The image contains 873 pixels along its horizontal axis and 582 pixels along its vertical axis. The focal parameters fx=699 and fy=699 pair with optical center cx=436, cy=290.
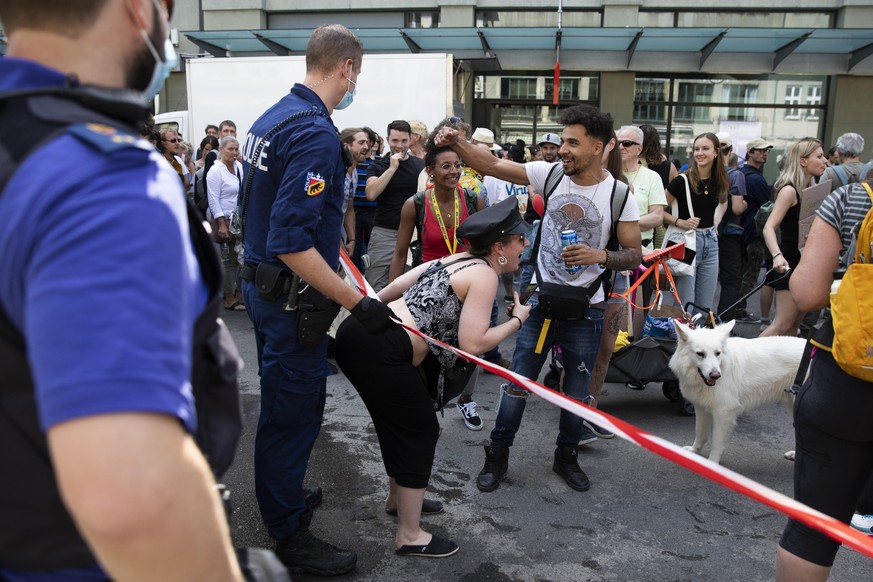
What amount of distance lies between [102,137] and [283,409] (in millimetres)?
2329

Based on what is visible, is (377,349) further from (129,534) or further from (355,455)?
(129,534)

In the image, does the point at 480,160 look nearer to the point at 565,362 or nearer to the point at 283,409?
the point at 565,362

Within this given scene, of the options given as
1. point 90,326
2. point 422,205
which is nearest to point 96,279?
point 90,326

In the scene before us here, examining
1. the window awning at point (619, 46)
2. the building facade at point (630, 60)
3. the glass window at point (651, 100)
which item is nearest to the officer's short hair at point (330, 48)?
the window awning at point (619, 46)

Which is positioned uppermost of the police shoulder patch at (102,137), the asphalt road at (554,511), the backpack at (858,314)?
the police shoulder patch at (102,137)

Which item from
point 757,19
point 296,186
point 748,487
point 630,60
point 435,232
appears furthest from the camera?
point 757,19

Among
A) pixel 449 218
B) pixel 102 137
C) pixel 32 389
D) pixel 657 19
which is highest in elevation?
pixel 657 19

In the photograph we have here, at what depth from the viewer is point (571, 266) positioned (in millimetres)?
3969

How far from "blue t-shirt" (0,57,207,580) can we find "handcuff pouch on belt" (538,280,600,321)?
10.5 ft

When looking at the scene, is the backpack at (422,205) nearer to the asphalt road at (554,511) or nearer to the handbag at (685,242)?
the asphalt road at (554,511)

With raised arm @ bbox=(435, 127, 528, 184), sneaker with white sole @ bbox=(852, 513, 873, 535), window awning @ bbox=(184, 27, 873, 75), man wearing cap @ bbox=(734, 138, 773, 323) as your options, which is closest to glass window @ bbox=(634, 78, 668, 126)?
window awning @ bbox=(184, 27, 873, 75)

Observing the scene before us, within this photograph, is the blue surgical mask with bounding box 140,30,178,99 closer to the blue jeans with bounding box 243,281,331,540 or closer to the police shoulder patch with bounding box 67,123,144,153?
the police shoulder patch with bounding box 67,123,144,153

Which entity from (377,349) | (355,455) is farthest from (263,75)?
(377,349)

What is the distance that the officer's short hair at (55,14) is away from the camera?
3.01 feet
